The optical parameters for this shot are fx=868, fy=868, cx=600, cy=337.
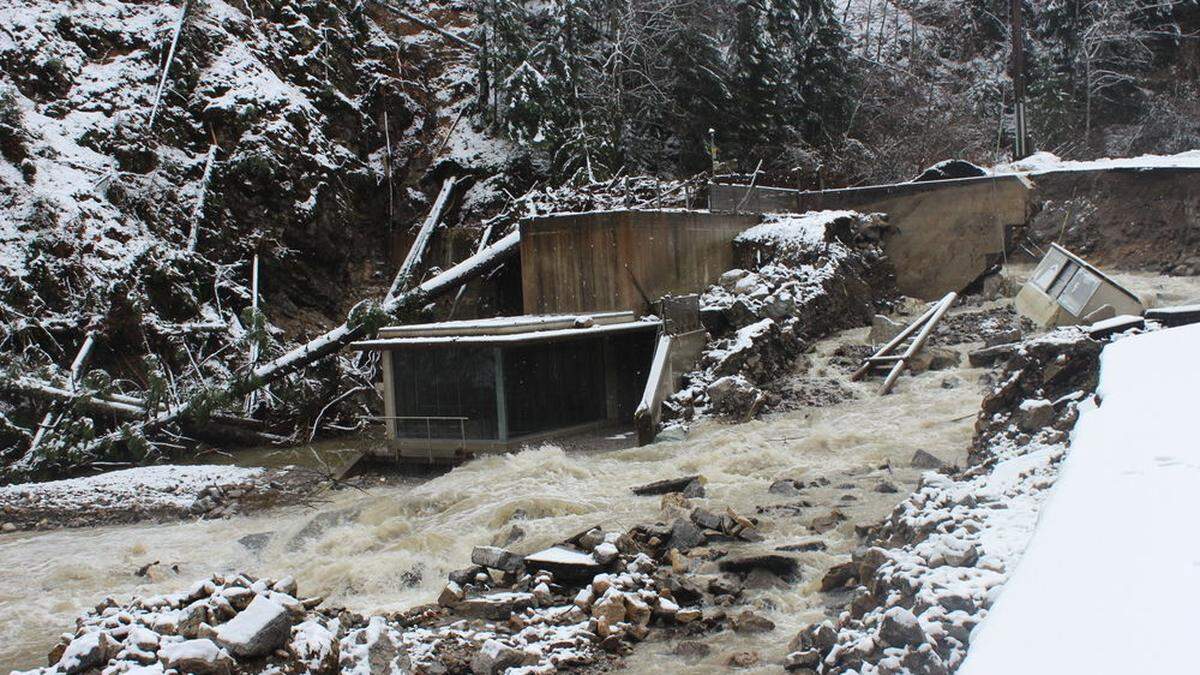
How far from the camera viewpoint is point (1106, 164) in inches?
821

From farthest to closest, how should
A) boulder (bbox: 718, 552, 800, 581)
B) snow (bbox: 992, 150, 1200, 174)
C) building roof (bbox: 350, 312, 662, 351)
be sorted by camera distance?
snow (bbox: 992, 150, 1200, 174) → building roof (bbox: 350, 312, 662, 351) → boulder (bbox: 718, 552, 800, 581)

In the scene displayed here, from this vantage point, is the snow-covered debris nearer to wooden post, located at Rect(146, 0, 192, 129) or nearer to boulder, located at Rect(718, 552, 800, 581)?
boulder, located at Rect(718, 552, 800, 581)

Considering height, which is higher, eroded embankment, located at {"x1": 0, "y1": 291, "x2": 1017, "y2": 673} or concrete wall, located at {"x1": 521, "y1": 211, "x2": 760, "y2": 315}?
concrete wall, located at {"x1": 521, "y1": 211, "x2": 760, "y2": 315}

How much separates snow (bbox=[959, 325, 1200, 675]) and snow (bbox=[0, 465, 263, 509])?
12622 mm

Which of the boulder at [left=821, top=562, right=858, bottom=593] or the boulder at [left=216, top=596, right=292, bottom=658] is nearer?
the boulder at [left=216, top=596, right=292, bottom=658]

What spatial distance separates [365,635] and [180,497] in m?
8.83

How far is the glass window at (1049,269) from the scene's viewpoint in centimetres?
1585

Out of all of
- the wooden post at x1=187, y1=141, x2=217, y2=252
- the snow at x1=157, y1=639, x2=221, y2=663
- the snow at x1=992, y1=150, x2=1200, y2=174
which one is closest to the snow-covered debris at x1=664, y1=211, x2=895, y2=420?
the snow at x1=992, y1=150, x2=1200, y2=174

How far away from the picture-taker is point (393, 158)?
28.1 m

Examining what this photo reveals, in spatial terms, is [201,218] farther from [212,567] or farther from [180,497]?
[212,567]

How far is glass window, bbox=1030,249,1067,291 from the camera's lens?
15.9m

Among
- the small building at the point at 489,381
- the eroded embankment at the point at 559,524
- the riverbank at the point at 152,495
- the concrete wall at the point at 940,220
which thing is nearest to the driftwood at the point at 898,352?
the eroded embankment at the point at 559,524

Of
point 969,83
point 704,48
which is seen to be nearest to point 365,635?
point 704,48

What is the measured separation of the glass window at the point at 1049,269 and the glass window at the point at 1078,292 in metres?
0.63
